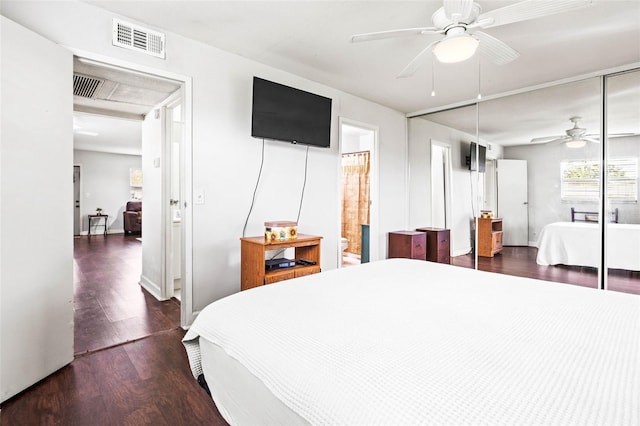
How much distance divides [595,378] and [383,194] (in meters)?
3.83

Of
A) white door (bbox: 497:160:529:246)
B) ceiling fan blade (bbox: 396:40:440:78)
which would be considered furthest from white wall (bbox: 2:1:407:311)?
white door (bbox: 497:160:529:246)

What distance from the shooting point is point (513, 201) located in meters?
3.94

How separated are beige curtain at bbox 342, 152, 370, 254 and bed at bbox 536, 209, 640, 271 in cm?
261

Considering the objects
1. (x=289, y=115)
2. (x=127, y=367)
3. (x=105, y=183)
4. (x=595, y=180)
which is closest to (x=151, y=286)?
(x=127, y=367)

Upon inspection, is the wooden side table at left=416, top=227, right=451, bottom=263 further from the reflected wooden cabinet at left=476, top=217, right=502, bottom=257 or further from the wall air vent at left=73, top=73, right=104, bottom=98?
the wall air vent at left=73, top=73, right=104, bottom=98

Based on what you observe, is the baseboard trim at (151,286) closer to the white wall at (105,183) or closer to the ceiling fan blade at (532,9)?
the ceiling fan blade at (532,9)

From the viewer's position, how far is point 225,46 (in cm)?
279

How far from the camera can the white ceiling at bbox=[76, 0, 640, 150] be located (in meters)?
2.21

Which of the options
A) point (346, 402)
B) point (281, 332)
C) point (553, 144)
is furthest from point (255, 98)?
point (553, 144)

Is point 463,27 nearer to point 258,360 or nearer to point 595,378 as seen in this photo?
point 595,378

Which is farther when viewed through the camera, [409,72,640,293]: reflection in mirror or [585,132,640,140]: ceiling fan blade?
[409,72,640,293]: reflection in mirror

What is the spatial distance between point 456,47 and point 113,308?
3.62 metres

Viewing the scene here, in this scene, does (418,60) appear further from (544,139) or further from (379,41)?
(544,139)

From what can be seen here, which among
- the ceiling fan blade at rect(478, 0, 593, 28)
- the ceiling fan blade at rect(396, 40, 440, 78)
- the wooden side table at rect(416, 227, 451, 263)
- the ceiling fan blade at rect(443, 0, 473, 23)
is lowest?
the wooden side table at rect(416, 227, 451, 263)
